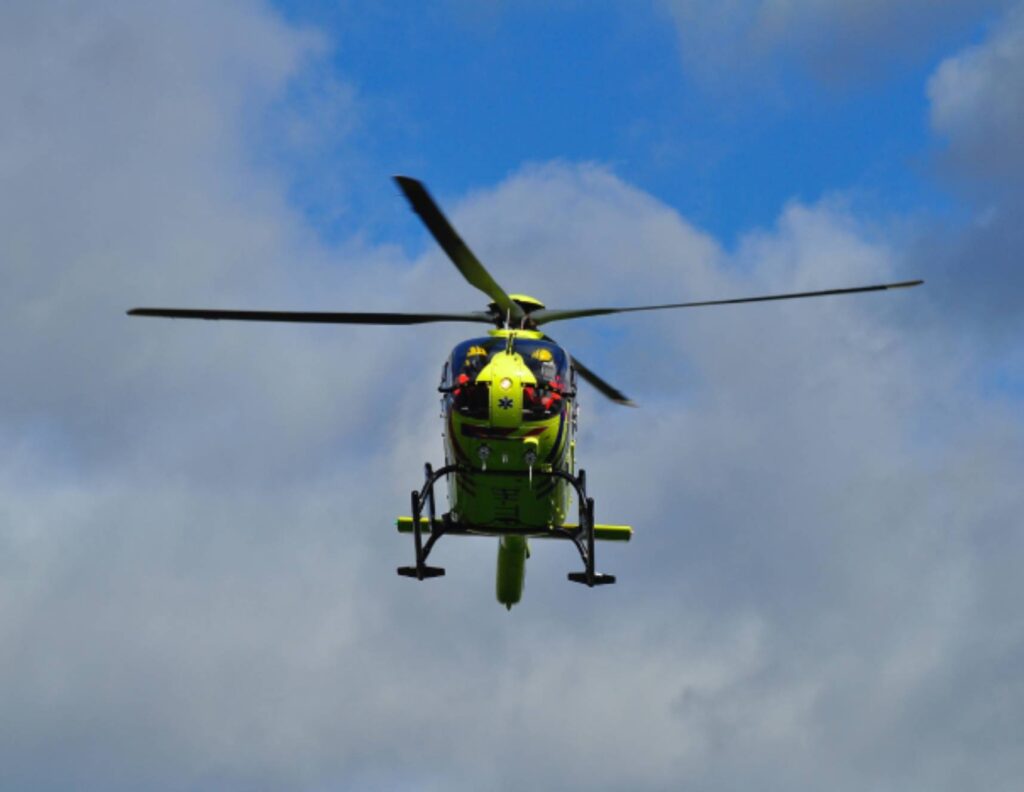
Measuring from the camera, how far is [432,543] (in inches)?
1943

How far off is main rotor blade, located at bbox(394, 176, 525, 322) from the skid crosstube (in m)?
5.13

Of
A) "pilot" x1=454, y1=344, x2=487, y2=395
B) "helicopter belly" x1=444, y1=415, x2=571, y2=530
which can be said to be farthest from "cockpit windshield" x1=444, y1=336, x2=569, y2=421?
"helicopter belly" x1=444, y1=415, x2=571, y2=530

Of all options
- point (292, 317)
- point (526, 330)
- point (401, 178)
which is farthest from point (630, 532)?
point (401, 178)

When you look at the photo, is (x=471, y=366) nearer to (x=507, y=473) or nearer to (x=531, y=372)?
(x=531, y=372)

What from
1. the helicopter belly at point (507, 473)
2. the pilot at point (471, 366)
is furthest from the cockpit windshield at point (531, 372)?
the helicopter belly at point (507, 473)

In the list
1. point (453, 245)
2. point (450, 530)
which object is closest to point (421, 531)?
point (450, 530)

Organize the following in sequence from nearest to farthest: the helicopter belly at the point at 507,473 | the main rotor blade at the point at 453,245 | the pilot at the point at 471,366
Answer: the main rotor blade at the point at 453,245 → the helicopter belly at the point at 507,473 → the pilot at the point at 471,366

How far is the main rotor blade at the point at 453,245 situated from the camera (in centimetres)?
4172

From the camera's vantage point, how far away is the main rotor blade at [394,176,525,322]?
4172 centimetres

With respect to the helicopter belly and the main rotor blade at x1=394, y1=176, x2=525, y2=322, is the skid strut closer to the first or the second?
the helicopter belly

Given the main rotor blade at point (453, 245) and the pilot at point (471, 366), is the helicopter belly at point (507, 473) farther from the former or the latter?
the main rotor blade at point (453, 245)

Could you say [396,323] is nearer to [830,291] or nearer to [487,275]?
[487,275]

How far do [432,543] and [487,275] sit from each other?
25.1 ft

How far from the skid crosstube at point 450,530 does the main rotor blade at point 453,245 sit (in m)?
5.13
